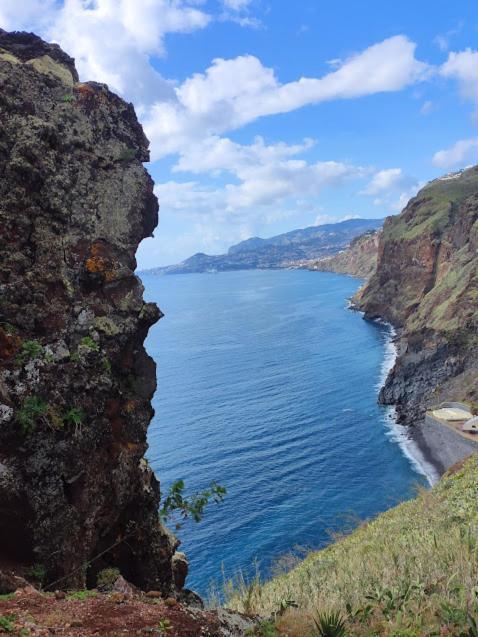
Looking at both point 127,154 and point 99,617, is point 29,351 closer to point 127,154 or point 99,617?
point 99,617

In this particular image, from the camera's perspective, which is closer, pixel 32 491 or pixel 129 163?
pixel 32 491

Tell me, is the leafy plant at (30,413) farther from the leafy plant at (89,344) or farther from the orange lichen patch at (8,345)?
the leafy plant at (89,344)

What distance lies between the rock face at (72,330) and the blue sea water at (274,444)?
25.5 feet

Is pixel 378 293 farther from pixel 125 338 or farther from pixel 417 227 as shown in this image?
pixel 125 338

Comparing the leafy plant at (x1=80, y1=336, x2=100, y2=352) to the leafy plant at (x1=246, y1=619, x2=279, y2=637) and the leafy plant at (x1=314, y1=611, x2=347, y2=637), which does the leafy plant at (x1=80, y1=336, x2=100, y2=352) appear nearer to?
→ the leafy plant at (x1=246, y1=619, x2=279, y2=637)

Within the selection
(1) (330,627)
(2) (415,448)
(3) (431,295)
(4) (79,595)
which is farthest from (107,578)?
(3) (431,295)

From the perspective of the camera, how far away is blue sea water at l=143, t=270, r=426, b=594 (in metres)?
51.2

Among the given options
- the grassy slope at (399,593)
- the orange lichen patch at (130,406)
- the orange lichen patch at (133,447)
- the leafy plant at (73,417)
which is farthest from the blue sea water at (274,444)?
the leafy plant at (73,417)

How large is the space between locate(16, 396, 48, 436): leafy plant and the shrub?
176 inches

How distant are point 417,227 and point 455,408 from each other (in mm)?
93375

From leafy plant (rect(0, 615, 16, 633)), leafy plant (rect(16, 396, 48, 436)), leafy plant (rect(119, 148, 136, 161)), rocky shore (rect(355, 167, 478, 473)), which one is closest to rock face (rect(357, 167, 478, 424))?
rocky shore (rect(355, 167, 478, 473))

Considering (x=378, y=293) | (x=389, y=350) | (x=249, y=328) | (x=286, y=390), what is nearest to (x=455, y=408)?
(x=286, y=390)

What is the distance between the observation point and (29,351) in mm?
12789

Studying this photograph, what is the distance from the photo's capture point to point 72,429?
1286 cm
